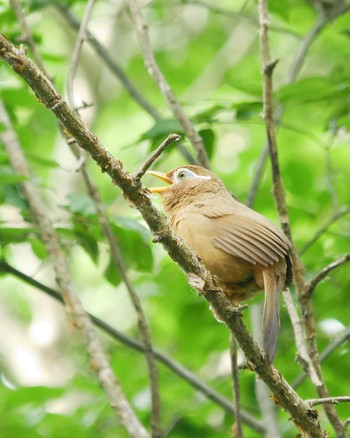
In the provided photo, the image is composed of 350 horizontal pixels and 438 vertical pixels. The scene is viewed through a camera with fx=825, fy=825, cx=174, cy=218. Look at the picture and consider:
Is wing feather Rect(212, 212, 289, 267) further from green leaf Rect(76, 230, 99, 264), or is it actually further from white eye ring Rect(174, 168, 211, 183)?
green leaf Rect(76, 230, 99, 264)

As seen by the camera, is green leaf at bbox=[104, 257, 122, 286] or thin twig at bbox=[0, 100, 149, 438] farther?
green leaf at bbox=[104, 257, 122, 286]

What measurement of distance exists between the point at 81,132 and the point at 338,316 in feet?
9.60

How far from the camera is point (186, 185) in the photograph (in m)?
4.86

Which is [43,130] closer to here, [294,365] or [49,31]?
[294,365]

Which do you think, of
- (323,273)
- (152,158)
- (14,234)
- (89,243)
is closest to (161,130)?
(89,243)

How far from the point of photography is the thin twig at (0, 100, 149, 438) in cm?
418

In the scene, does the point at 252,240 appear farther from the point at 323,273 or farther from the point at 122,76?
the point at 122,76

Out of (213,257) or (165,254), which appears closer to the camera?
(213,257)

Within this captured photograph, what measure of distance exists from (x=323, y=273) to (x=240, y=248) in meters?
0.47

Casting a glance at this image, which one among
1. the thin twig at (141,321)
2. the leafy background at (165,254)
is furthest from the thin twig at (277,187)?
the thin twig at (141,321)

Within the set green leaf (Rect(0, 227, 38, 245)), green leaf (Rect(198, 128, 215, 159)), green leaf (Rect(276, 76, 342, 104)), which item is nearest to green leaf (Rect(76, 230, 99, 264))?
green leaf (Rect(0, 227, 38, 245))

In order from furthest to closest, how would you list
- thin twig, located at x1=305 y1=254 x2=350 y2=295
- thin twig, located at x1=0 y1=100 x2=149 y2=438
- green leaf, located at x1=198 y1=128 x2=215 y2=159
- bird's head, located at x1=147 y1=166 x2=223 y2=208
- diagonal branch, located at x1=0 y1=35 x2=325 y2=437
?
1. green leaf, located at x1=198 y1=128 x2=215 y2=159
2. bird's head, located at x1=147 y1=166 x2=223 y2=208
3. thin twig, located at x1=0 y1=100 x2=149 y2=438
4. thin twig, located at x1=305 y1=254 x2=350 y2=295
5. diagonal branch, located at x1=0 y1=35 x2=325 y2=437

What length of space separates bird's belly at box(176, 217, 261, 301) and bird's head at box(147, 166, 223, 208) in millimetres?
520

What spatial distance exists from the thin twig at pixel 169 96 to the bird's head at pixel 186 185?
156mm
